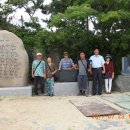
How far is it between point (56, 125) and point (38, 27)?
712 cm

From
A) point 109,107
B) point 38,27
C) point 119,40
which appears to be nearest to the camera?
point 109,107

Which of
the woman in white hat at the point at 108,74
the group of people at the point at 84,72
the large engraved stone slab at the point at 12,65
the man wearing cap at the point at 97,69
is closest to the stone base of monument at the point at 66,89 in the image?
the group of people at the point at 84,72

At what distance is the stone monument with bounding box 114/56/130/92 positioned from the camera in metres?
11.2

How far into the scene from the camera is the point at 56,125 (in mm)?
6531

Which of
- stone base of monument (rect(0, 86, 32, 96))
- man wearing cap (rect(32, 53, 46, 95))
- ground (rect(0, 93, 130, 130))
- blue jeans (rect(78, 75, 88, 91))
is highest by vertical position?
man wearing cap (rect(32, 53, 46, 95))

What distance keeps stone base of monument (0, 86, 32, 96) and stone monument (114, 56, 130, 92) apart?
3.10 m

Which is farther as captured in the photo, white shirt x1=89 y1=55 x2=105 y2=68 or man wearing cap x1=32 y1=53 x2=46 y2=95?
white shirt x1=89 y1=55 x2=105 y2=68

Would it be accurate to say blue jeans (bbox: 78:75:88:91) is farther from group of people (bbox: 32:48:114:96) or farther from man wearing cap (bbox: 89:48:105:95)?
man wearing cap (bbox: 89:48:105:95)

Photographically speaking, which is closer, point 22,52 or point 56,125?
point 56,125

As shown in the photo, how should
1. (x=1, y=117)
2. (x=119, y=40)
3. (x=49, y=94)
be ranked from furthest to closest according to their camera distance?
(x=119, y=40) → (x=49, y=94) → (x=1, y=117)

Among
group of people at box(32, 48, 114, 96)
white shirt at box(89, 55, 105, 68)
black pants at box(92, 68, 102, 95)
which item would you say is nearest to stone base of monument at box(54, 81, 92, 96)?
group of people at box(32, 48, 114, 96)

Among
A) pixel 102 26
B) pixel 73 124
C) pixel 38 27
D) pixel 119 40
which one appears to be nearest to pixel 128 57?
pixel 119 40

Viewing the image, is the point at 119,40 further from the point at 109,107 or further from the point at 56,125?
the point at 56,125

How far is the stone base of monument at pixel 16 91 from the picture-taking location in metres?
10.4
